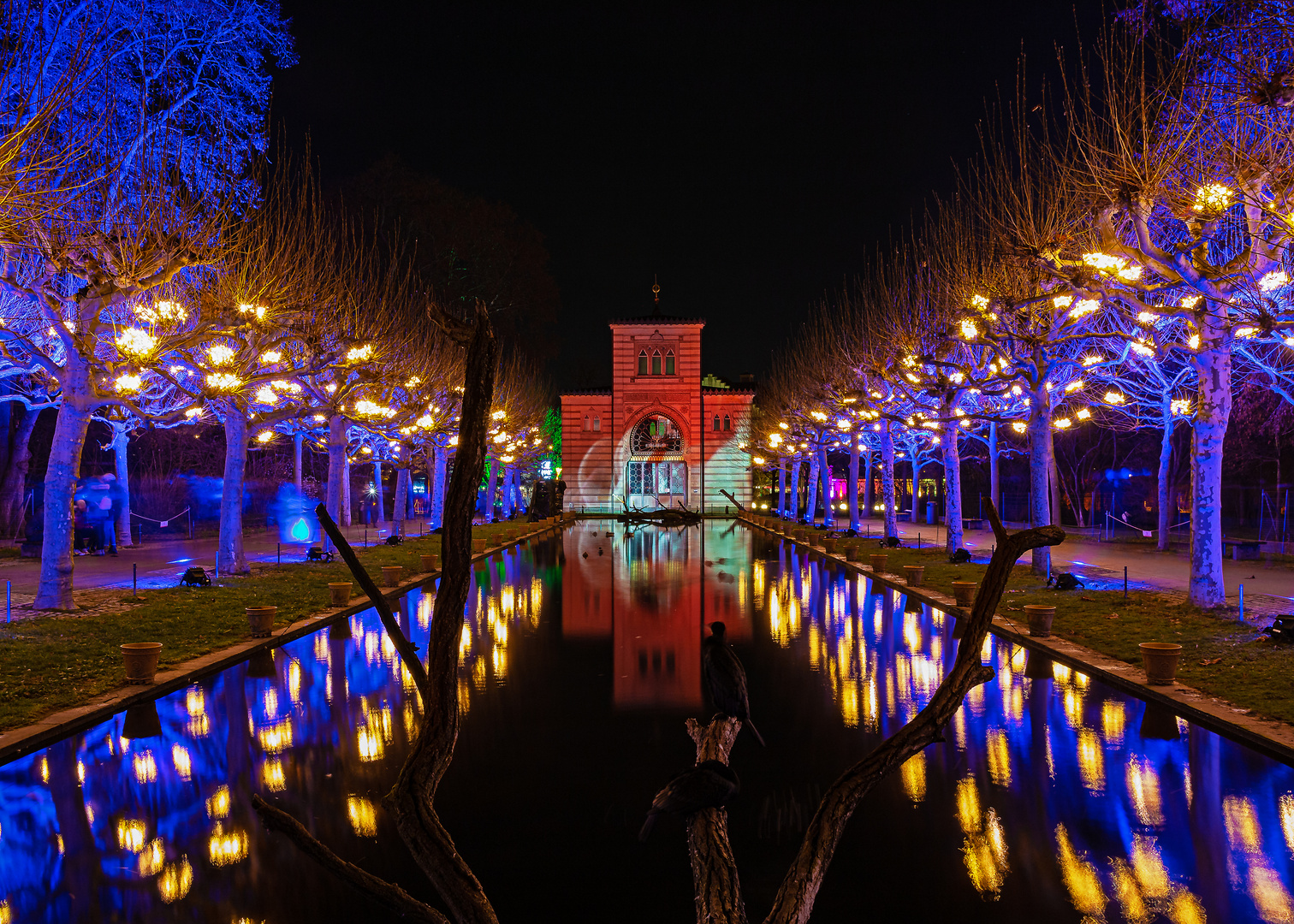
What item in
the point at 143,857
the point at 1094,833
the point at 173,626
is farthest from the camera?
the point at 173,626

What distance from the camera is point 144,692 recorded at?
11352mm

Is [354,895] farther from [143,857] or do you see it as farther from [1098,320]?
[1098,320]

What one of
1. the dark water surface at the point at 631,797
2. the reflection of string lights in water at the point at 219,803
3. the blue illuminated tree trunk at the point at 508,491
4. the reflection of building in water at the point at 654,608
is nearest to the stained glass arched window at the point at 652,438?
the blue illuminated tree trunk at the point at 508,491

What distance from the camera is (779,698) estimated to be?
11531 mm

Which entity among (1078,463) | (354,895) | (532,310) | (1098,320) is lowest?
(354,895)

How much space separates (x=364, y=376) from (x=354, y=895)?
24.1 metres

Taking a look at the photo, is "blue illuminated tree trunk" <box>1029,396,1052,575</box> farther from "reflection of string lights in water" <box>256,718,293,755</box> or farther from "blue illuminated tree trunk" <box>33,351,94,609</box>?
"blue illuminated tree trunk" <box>33,351,94,609</box>

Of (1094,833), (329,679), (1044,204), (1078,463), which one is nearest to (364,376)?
(329,679)

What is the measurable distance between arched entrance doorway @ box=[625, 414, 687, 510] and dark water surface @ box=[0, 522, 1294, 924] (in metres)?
58.5

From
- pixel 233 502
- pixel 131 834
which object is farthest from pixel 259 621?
pixel 233 502

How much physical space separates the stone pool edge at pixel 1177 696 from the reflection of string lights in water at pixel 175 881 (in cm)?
931

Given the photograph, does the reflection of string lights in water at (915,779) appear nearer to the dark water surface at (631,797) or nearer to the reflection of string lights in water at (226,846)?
the dark water surface at (631,797)

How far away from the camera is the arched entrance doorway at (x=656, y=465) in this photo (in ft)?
239

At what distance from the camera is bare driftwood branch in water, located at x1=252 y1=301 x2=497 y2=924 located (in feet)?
9.75
